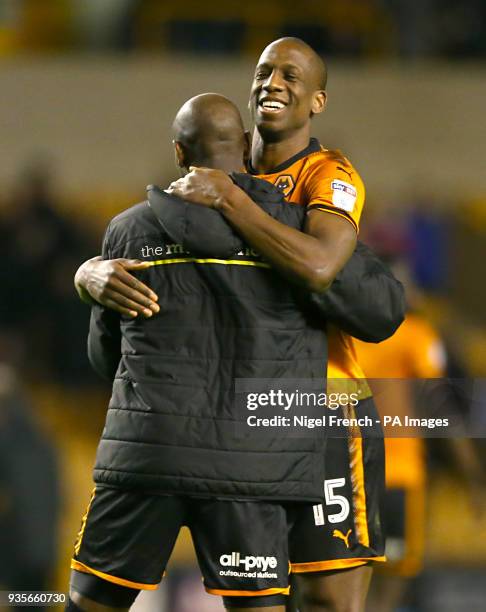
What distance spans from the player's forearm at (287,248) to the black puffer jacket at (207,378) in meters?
0.08

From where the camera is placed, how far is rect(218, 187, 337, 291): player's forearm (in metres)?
3.05

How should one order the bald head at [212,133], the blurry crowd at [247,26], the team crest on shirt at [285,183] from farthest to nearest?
the blurry crowd at [247,26] → the team crest on shirt at [285,183] → the bald head at [212,133]

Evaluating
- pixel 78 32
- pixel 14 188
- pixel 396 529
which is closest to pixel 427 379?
pixel 396 529

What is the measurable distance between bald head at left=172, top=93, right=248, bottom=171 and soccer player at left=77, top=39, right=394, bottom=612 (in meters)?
0.07

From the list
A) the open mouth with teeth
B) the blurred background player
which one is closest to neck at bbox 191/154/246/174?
the open mouth with teeth

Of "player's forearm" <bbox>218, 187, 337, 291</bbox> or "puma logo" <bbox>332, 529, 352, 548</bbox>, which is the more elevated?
"player's forearm" <bbox>218, 187, 337, 291</bbox>

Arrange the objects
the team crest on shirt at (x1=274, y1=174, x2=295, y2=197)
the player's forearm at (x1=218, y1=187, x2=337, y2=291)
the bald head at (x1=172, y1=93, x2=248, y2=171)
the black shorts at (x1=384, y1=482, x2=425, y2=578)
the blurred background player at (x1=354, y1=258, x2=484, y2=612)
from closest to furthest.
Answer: the player's forearm at (x1=218, y1=187, x2=337, y2=291) → the bald head at (x1=172, y1=93, x2=248, y2=171) → the team crest on shirt at (x1=274, y1=174, x2=295, y2=197) → the blurred background player at (x1=354, y1=258, x2=484, y2=612) → the black shorts at (x1=384, y1=482, x2=425, y2=578)

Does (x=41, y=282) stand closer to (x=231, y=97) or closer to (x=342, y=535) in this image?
(x=231, y=97)

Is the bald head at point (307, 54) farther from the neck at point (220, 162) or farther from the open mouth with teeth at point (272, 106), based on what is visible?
the neck at point (220, 162)

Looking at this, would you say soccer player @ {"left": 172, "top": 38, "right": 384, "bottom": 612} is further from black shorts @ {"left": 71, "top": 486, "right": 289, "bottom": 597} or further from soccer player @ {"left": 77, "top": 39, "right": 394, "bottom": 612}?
black shorts @ {"left": 71, "top": 486, "right": 289, "bottom": 597}

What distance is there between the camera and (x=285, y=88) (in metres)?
3.46

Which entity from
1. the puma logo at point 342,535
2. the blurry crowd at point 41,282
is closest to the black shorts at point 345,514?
the puma logo at point 342,535

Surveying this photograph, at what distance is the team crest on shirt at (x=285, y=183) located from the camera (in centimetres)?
343

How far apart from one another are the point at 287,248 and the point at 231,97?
7.34 m
